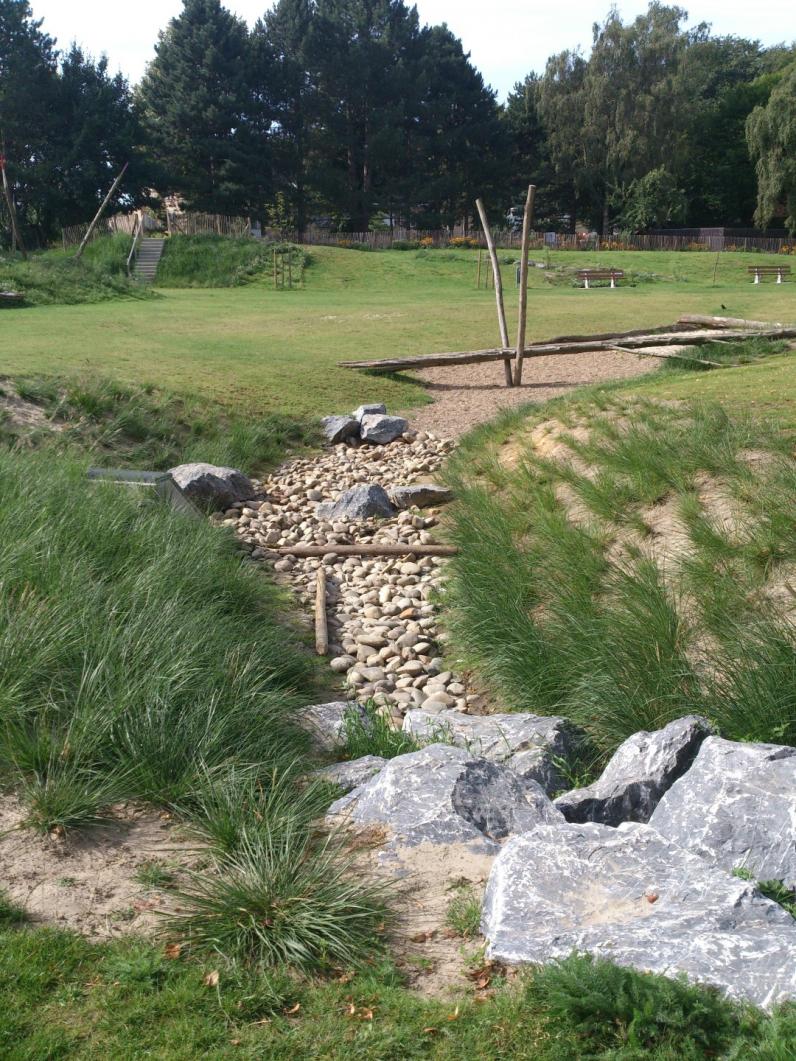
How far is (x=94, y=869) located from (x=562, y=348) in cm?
1708

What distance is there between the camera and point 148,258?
40000 mm

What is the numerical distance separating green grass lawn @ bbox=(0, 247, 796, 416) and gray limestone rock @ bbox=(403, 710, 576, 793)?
9.52 m

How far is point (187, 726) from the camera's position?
471cm

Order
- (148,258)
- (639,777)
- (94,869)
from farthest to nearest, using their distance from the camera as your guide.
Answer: (148,258)
(639,777)
(94,869)

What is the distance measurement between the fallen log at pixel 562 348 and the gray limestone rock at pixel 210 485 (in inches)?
268

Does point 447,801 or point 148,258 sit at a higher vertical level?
point 148,258

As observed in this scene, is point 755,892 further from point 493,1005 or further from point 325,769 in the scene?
point 325,769

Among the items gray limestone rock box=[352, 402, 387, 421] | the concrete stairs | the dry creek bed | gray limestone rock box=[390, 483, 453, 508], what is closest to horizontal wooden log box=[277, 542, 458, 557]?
the dry creek bed

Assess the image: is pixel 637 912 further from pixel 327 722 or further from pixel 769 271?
pixel 769 271

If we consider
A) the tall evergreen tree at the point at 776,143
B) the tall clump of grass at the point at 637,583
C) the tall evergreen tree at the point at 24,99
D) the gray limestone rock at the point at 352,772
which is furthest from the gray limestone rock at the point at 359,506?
the tall evergreen tree at the point at 776,143

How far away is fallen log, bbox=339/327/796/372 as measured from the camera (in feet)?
59.9

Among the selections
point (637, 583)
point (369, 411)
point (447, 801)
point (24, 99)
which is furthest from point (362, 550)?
point (24, 99)

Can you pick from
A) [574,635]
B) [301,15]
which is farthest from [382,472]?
[301,15]

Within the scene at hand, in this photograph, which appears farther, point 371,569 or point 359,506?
point 359,506
